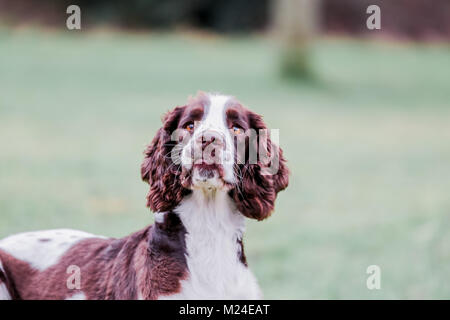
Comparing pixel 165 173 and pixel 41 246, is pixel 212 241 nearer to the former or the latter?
pixel 165 173

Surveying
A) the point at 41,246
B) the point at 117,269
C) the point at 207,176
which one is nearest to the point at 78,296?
the point at 117,269

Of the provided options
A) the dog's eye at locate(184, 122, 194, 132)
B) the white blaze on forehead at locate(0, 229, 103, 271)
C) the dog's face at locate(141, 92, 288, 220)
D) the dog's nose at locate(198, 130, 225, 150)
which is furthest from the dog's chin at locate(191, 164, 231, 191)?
the white blaze on forehead at locate(0, 229, 103, 271)

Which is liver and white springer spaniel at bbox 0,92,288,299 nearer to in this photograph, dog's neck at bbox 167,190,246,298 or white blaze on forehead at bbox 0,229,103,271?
dog's neck at bbox 167,190,246,298

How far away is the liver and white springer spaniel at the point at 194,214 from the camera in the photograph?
3510 mm

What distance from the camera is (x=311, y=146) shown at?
42.2ft

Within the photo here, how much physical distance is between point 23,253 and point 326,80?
1750 centimetres

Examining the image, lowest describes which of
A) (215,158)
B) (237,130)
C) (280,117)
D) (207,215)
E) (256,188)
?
(280,117)

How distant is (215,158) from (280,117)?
11745mm

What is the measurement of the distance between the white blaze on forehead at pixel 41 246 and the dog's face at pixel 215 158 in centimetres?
65

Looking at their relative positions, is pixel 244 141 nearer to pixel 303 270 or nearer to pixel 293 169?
pixel 303 270

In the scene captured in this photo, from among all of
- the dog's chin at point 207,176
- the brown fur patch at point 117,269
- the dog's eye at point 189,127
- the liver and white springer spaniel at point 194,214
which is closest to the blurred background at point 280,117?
the brown fur patch at point 117,269

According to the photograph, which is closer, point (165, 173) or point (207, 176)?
point (207, 176)

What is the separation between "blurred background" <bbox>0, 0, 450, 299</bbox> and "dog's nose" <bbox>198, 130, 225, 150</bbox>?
200cm

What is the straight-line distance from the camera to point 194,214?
12.1 ft
